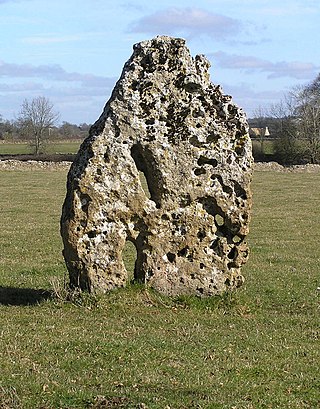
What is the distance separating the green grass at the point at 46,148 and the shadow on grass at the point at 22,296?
293 ft

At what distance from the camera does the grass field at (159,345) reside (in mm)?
8039

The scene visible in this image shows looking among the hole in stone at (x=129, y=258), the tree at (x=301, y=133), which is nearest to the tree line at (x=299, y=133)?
the tree at (x=301, y=133)

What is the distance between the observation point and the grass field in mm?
8039

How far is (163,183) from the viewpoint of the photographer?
507 inches

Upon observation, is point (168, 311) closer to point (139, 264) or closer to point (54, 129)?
point (139, 264)

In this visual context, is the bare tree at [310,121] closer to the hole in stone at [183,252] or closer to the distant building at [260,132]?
the distant building at [260,132]

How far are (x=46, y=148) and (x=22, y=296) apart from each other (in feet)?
323

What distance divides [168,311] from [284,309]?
2.10 metres

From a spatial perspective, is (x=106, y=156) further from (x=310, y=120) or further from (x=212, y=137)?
(x=310, y=120)

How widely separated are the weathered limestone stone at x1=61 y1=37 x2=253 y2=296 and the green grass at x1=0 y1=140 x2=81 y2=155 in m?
90.4

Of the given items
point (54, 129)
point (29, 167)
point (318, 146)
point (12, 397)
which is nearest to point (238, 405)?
point (12, 397)

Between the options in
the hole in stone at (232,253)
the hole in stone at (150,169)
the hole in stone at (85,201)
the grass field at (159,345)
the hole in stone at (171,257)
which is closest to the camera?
the grass field at (159,345)

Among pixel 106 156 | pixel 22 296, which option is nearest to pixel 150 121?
pixel 106 156

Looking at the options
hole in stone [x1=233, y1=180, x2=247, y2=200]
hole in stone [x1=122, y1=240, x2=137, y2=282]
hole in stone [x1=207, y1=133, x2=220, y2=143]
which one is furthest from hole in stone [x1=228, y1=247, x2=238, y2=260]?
hole in stone [x1=122, y1=240, x2=137, y2=282]
